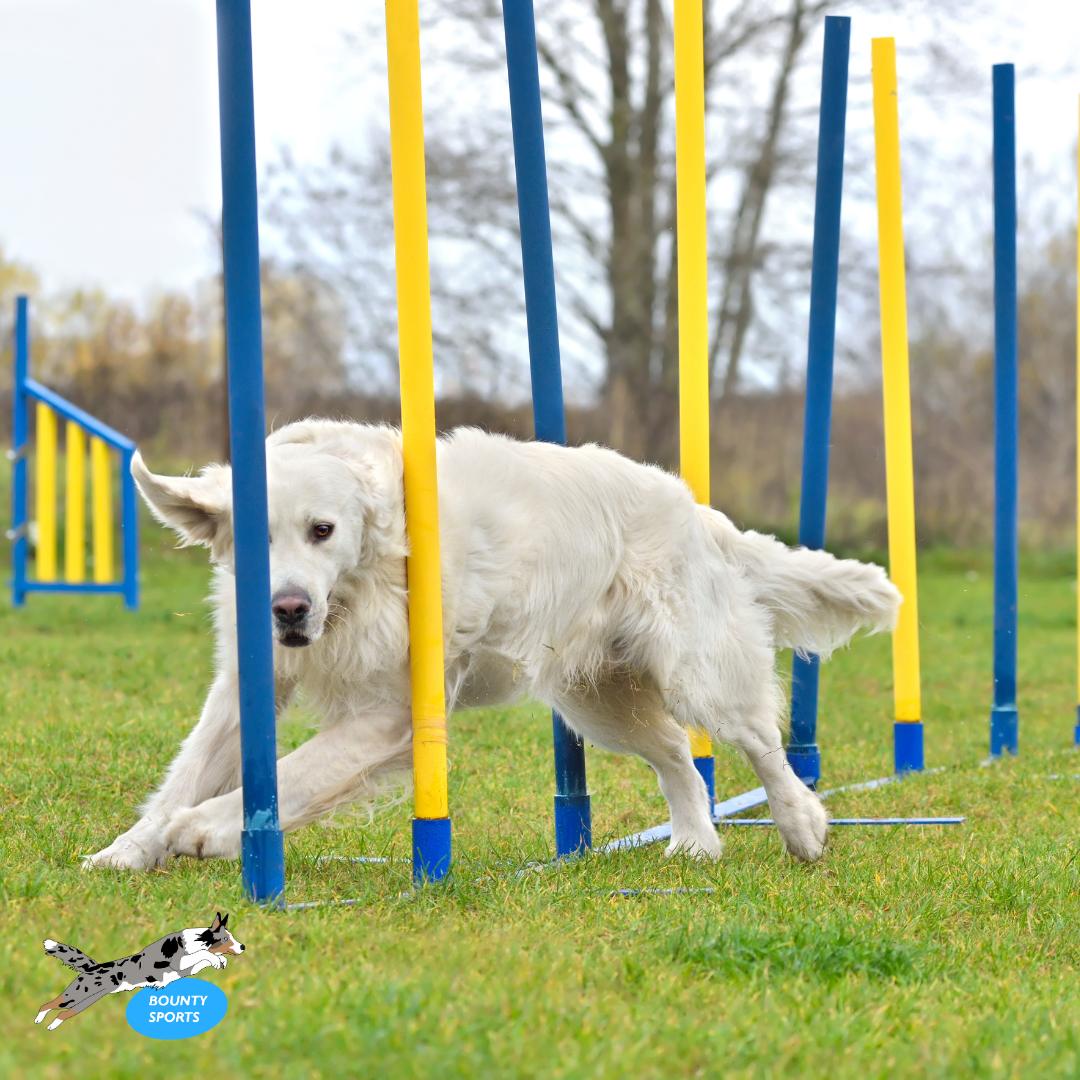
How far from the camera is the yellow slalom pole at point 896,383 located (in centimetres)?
598

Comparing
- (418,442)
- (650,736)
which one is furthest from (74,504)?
(418,442)

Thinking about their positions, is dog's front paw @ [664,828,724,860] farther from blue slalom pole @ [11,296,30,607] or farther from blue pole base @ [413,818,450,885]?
blue slalom pole @ [11,296,30,607]

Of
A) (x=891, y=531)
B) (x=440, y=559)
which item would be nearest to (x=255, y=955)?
(x=440, y=559)

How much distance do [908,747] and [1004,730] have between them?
771 mm

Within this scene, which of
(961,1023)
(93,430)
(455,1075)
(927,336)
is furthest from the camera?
(927,336)

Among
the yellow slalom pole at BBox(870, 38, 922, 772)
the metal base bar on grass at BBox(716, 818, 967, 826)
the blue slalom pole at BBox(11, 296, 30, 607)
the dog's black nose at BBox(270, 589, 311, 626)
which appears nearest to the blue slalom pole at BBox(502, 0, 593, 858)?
the metal base bar on grass at BBox(716, 818, 967, 826)

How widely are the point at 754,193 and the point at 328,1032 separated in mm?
16822

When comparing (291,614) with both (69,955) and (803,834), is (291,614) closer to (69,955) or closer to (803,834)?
(69,955)

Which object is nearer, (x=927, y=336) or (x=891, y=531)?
(x=891, y=531)

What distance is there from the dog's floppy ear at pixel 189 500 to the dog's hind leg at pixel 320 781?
56cm

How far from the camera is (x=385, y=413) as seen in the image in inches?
638

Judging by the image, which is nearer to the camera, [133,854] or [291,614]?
[291,614]

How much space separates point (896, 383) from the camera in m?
6.02

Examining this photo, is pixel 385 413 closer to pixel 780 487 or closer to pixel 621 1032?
pixel 780 487
